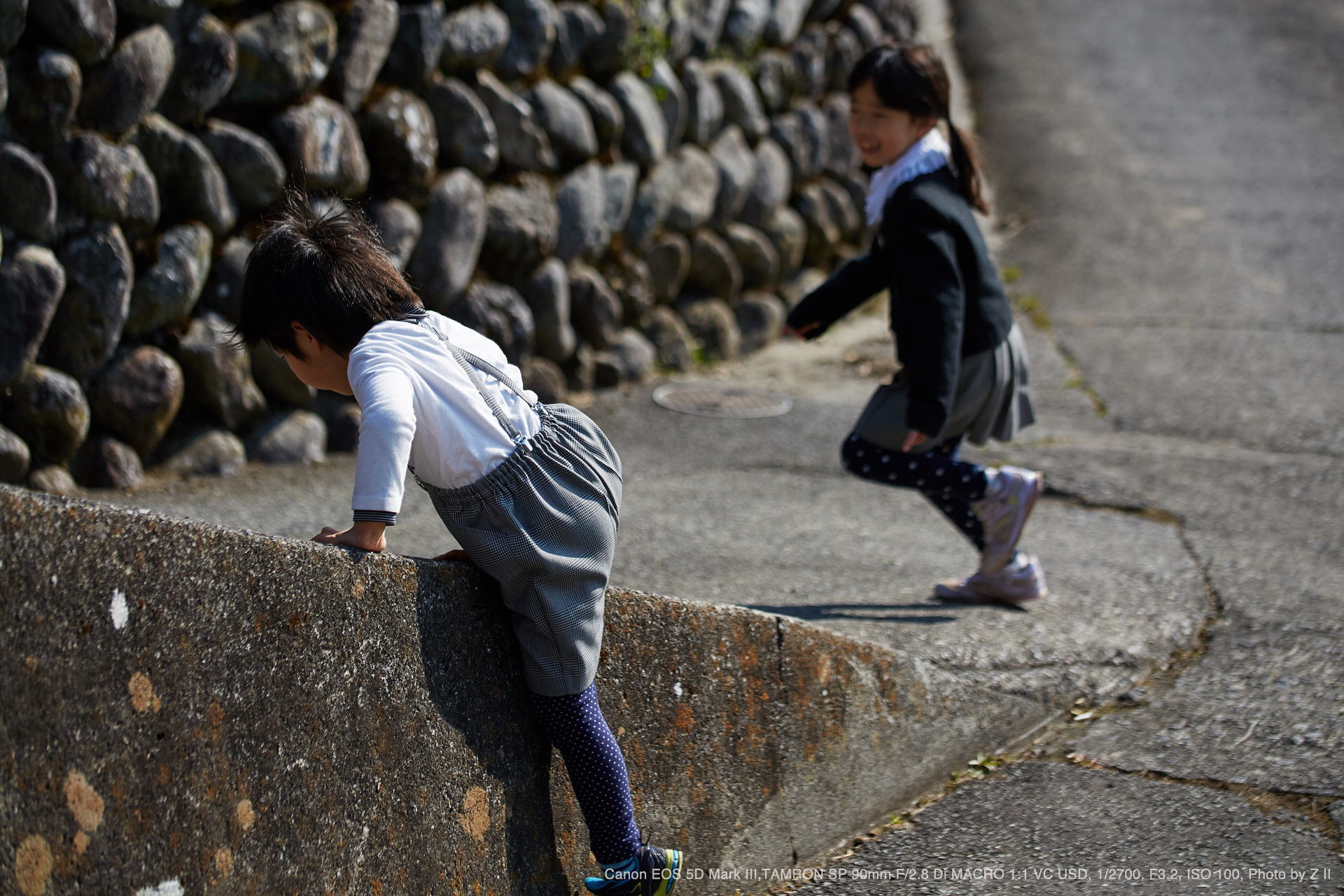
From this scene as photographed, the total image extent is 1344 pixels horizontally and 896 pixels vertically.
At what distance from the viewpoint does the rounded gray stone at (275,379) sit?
444 centimetres

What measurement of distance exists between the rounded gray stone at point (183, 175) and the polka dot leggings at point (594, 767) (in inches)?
112

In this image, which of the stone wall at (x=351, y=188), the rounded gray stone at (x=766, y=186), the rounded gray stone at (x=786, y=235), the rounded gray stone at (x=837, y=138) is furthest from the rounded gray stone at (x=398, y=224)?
the rounded gray stone at (x=837, y=138)

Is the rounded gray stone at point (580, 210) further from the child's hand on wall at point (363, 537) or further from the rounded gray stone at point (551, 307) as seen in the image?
the child's hand on wall at point (363, 537)

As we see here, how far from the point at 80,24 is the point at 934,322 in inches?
110

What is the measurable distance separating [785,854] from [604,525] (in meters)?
0.90

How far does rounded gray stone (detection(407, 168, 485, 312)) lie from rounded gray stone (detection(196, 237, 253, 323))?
0.69 metres

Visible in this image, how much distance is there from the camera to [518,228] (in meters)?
5.06

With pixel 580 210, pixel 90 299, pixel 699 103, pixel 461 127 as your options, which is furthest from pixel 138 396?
pixel 699 103

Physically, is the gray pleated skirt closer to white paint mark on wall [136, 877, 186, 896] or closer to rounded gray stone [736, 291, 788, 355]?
white paint mark on wall [136, 877, 186, 896]

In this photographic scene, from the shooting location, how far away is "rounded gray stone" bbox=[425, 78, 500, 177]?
4.78 meters

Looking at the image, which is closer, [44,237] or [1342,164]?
[44,237]

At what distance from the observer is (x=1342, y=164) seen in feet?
29.0

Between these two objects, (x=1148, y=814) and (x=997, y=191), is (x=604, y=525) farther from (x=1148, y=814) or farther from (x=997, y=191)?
(x=997, y=191)

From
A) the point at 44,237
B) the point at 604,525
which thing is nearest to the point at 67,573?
the point at 604,525
